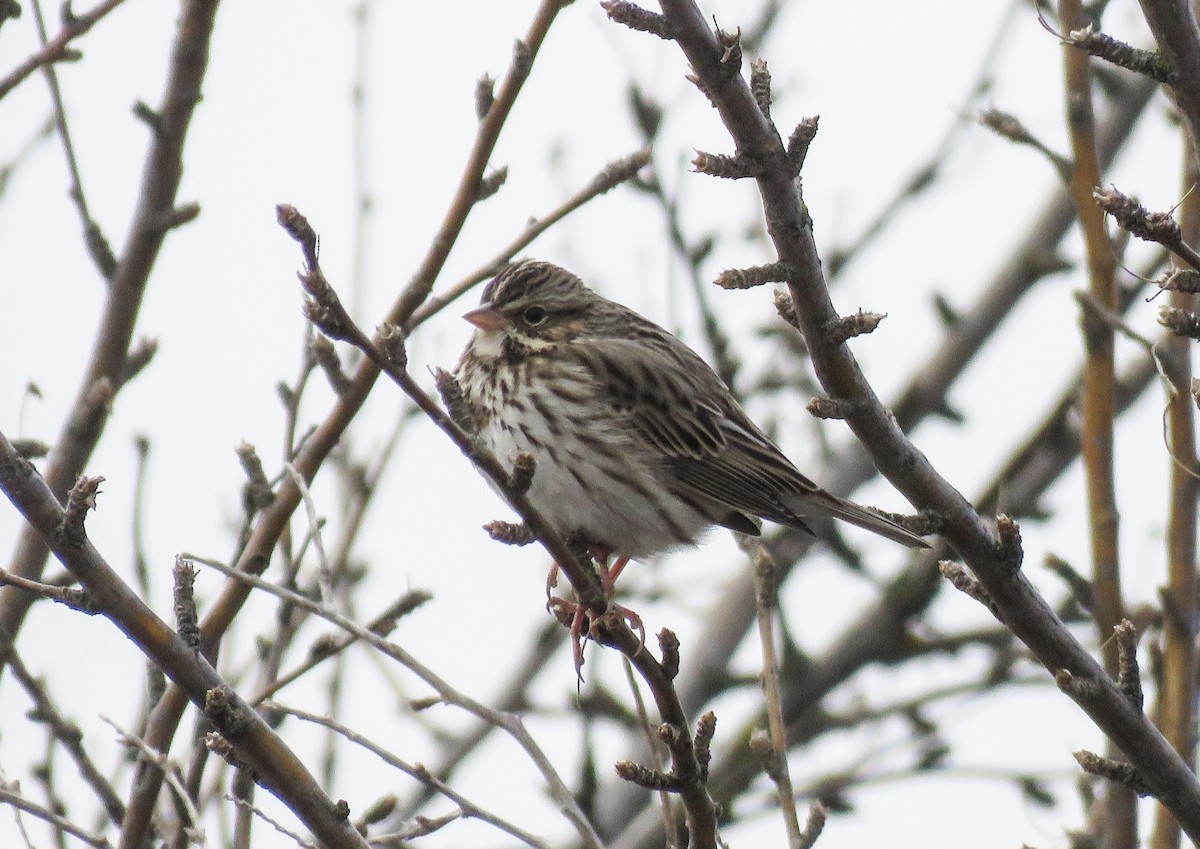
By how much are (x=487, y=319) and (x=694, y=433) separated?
89cm

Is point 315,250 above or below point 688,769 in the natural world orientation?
above

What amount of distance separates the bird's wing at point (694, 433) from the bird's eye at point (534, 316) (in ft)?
0.69

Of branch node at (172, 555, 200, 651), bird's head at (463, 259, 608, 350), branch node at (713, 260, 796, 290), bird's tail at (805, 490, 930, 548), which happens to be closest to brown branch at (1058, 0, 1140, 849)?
bird's tail at (805, 490, 930, 548)

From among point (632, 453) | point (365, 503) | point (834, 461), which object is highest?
point (834, 461)

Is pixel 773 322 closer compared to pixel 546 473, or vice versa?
pixel 546 473

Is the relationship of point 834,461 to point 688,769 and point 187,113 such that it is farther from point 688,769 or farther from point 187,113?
point 688,769

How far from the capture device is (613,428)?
5957 millimetres

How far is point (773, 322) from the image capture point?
861 centimetres

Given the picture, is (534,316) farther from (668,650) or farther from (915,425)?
(915,425)

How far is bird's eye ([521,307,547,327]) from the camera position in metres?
6.30

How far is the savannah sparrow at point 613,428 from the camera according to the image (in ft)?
18.9

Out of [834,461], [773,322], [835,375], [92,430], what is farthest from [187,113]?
[834,461]

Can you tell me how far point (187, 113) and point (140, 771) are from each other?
A: 189cm

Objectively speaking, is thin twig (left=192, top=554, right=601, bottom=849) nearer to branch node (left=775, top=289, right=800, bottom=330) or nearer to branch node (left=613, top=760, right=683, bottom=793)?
branch node (left=613, top=760, right=683, bottom=793)
